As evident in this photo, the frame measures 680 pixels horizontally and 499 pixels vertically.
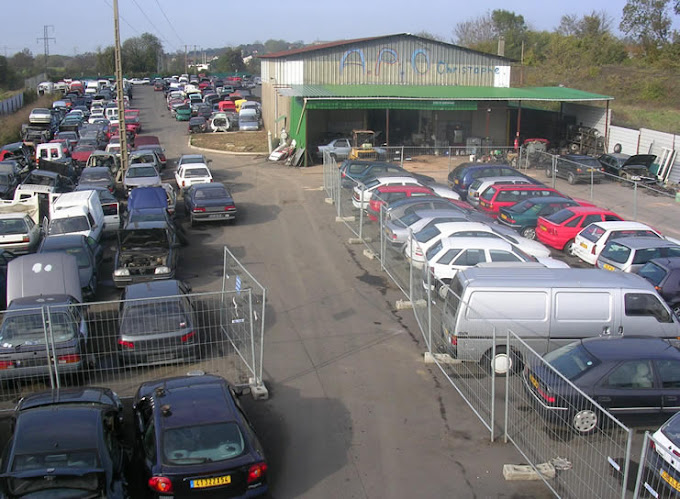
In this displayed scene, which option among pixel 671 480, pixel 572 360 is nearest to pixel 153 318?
pixel 572 360

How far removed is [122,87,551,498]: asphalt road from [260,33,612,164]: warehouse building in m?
19.8

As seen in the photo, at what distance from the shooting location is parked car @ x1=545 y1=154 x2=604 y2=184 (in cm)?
3181

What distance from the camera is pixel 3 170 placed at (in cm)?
3012

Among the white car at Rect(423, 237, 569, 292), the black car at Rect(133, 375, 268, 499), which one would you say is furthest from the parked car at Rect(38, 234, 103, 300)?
the black car at Rect(133, 375, 268, 499)

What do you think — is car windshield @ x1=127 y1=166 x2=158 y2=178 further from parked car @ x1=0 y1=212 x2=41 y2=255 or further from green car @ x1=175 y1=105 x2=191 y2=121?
green car @ x1=175 y1=105 x2=191 y2=121

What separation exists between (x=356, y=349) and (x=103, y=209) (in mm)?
13411

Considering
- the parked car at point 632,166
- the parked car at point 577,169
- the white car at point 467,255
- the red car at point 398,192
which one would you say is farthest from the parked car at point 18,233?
the parked car at point 632,166

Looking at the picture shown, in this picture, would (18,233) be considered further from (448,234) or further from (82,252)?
(448,234)

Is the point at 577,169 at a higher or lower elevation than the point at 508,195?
higher

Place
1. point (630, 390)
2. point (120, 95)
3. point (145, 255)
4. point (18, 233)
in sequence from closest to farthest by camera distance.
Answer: point (630, 390)
point (145, 255)
point (18, 233)
point (120, 95)

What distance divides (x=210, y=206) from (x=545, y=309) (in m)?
14.2

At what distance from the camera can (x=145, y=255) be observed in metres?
17.8

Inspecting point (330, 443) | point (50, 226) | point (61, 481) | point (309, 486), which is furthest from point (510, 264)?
point (50, 226)

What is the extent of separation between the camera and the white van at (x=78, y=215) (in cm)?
2041
